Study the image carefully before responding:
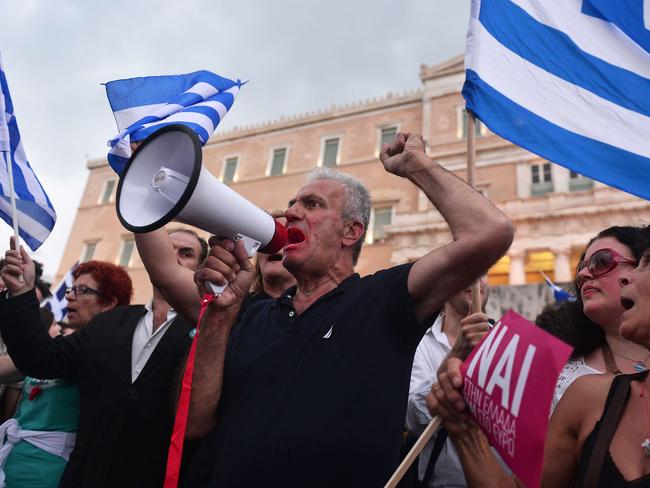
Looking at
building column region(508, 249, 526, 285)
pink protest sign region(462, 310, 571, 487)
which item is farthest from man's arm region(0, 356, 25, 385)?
building column region(508, 249, 526, 285)

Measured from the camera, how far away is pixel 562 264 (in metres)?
16.2

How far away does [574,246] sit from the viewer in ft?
53.7

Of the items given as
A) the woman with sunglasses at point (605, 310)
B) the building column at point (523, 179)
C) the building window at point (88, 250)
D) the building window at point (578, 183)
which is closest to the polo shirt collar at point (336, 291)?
the woman with sunglasses at point (605, 310)

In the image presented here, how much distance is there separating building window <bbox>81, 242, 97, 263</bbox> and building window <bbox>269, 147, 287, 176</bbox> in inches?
438

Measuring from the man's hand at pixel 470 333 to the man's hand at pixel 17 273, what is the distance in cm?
204

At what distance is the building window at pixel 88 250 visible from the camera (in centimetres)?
2884

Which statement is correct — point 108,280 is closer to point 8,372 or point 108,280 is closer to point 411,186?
point 8,372

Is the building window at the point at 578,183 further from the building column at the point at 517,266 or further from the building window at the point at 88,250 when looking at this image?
the building window at the point at 88,250

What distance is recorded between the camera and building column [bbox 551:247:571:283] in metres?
15.9

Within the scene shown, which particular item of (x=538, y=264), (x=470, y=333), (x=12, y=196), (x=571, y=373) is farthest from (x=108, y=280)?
(x=538, y=264)

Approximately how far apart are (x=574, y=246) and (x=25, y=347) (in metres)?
16.8

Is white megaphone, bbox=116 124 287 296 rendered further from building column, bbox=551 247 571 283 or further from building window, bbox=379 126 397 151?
building window, bbox=379 126 397 151

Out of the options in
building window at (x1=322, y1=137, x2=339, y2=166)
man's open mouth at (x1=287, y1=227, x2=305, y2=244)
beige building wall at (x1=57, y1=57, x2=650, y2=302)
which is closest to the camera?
man's open mouth at (x1=287, y1=227, x2=305, y2=244)

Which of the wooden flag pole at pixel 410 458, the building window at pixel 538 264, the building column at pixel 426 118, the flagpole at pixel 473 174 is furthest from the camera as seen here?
the building column at pixel 426 118
